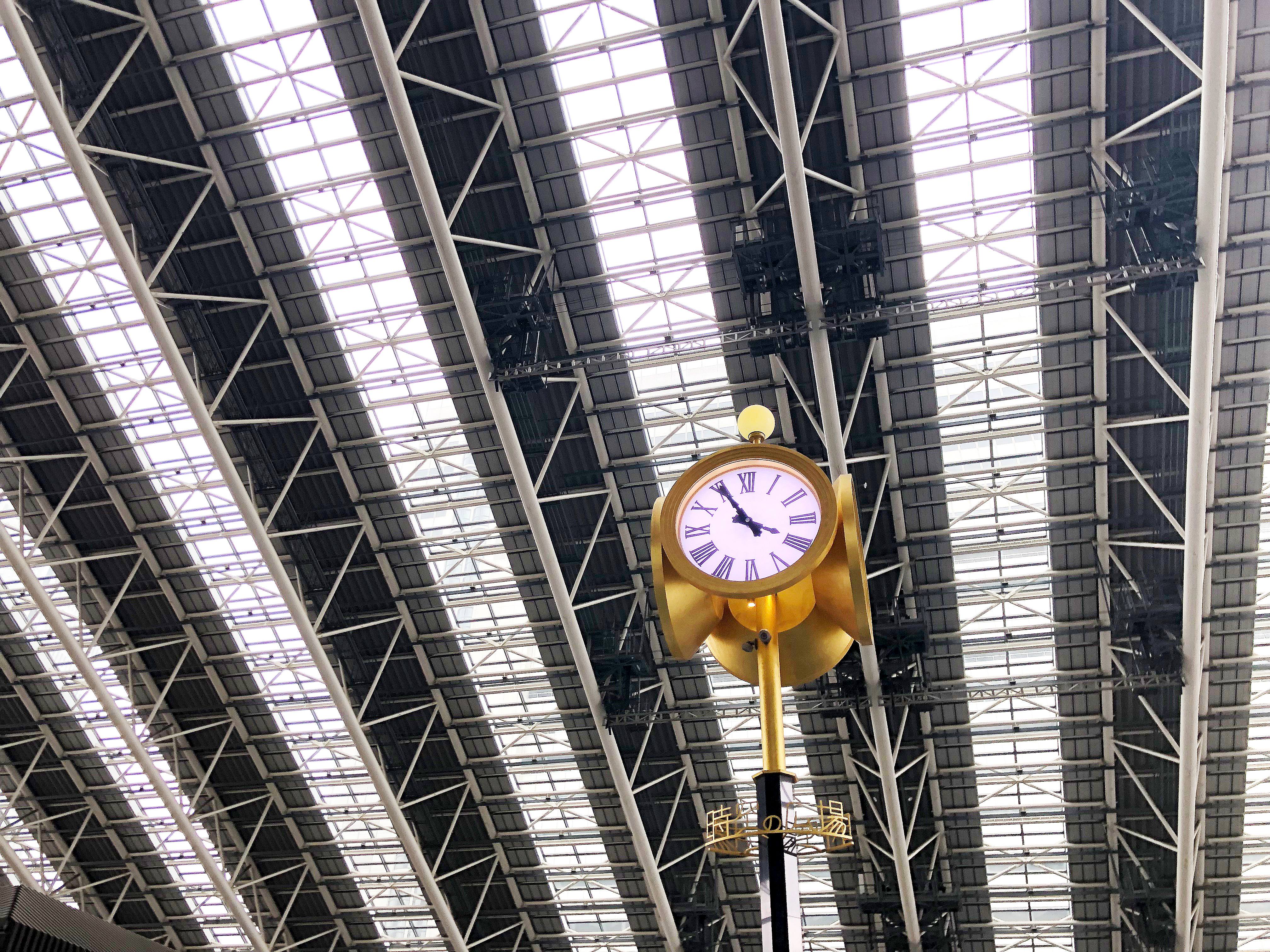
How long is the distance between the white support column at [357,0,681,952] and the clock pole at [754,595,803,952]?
1687cm

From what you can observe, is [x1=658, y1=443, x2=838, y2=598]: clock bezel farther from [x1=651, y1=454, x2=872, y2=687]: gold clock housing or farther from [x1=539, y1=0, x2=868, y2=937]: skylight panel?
[x1=539, y1=0, x2=868, y2=937]: skylight panel

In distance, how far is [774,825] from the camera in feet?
15.1

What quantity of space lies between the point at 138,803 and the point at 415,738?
11616mm

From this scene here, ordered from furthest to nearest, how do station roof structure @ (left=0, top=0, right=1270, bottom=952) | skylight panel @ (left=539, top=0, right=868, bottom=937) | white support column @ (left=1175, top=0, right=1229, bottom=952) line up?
skylight panel @ (left=539, top=0, right=868, bottom=937), station roof structure @ (left=0, top=0, right=1270, bottom=952), white support column @ (left=1175, top=0, right=1229, bottom=952)

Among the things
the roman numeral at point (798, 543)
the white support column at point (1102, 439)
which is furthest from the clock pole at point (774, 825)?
the white support column at point (1102, 439)

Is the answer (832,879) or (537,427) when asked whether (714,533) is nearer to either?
(537,427)

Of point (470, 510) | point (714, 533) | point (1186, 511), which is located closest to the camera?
point (714, 533)

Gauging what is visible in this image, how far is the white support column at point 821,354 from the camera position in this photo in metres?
18.5

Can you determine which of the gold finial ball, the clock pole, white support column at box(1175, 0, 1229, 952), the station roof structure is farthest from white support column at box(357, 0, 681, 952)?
the clock pole

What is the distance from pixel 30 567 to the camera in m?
28.3

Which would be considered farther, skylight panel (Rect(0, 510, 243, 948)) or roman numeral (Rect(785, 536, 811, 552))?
skylight panel (Rect(0, 510, 243, 948))

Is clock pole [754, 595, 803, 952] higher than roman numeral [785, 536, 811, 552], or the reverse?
roman numeral [785, 536, 811, 552]

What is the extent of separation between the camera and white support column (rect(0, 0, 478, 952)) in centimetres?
2061

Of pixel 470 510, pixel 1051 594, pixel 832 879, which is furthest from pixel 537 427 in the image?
pixel 832 879
